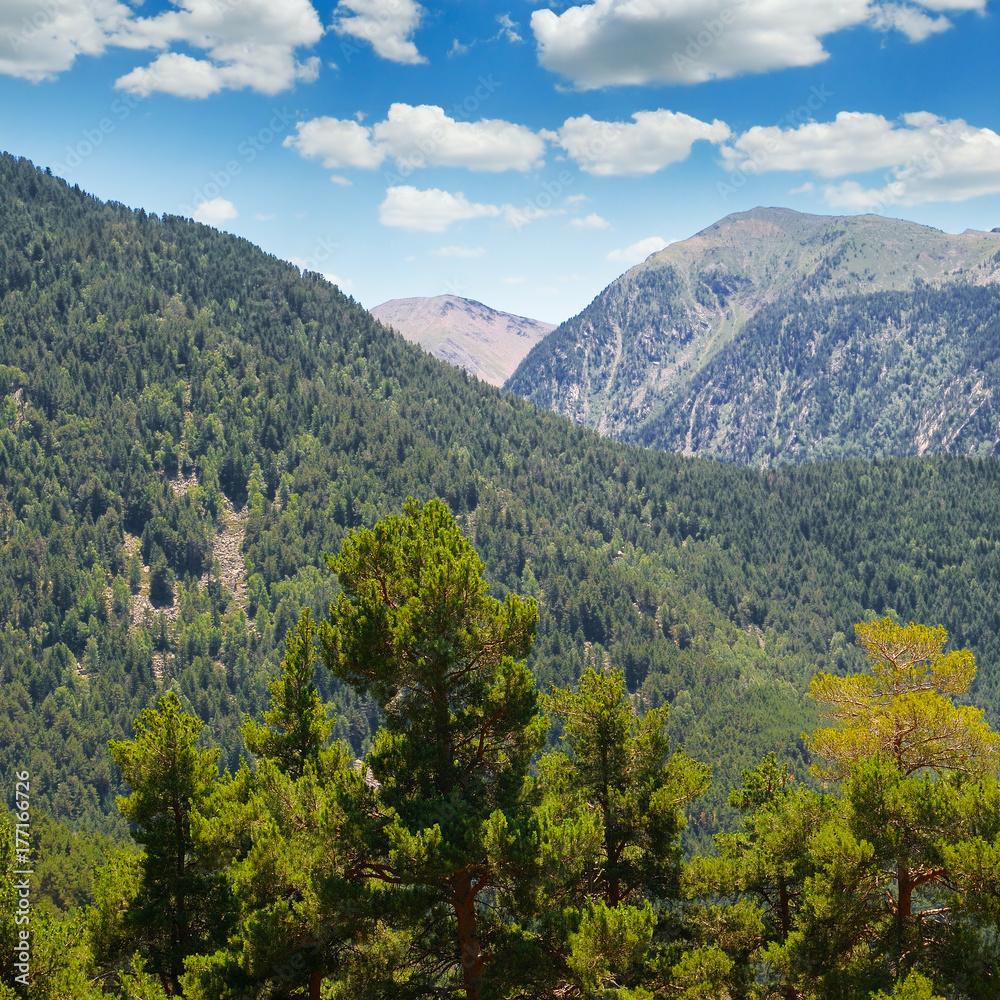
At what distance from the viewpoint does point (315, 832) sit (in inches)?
1169

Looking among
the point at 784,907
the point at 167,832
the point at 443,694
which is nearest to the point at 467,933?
the point at 443,694

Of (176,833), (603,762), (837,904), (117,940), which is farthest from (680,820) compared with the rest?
(117,940)

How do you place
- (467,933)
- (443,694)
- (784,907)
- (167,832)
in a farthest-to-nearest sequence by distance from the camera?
(784,907) → (167,832) → (443,694) → (467,933)

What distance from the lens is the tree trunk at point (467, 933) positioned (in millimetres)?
29984

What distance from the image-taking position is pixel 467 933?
100 feet

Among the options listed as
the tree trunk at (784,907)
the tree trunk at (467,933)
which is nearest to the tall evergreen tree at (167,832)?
the tree trunk at (467,933)

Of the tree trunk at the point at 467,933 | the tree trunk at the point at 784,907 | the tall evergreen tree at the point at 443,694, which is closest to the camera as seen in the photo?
the tall evergreen tree at the point at 443,694

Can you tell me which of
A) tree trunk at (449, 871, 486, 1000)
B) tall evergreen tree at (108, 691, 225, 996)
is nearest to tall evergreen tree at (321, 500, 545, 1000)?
tree trunk at (449, 871, 486, 1000)

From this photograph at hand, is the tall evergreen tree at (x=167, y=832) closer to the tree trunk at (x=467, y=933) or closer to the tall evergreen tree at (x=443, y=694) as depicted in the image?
the tall evergreen tree at (x=443, y=694)

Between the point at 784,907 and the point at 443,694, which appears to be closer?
the point at 443,694

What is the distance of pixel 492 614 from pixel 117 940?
18339 mm

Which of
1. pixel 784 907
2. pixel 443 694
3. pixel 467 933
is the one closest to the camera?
pixel 467 933

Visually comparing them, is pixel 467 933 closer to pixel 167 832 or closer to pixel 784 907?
pixel 167 832

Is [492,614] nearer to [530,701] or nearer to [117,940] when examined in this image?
[530,701]
